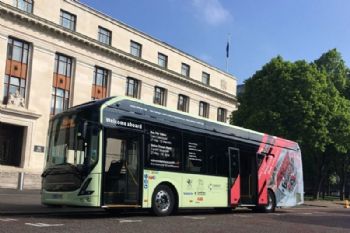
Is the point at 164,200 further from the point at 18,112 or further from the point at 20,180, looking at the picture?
the point at 18,112

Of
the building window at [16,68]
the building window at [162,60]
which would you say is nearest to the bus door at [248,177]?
the building window at [16,68]

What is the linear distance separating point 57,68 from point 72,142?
1160 inches

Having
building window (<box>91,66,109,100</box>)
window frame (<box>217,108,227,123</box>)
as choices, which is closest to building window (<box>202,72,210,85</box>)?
window frame (<box>217,108,227,123</box>)

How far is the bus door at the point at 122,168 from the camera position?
13938mm

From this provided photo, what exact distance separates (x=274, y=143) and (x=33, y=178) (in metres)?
23.1

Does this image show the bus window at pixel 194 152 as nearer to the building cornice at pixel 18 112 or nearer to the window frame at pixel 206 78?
the building cornice at pixel 18 112

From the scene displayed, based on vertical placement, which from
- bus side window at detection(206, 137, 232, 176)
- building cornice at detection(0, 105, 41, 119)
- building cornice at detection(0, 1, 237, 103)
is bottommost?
bus side window at detection(206, 137, 232, 176)

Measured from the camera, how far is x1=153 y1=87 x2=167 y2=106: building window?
174 feet

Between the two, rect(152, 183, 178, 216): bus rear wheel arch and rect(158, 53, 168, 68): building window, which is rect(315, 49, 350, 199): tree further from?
rect(152, 183, 178, 216): bus rear wheel arch

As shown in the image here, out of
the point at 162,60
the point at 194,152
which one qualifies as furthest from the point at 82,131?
the point at 162,60

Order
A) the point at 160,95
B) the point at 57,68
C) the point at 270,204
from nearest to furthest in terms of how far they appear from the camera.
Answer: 1. the point at 270,204
2. the point at 57,68
3. the point at 160,95

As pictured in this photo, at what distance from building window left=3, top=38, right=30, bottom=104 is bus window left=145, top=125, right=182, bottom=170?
25.2 m

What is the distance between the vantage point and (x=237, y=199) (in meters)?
18.9

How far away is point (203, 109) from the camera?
6019 centimetres
